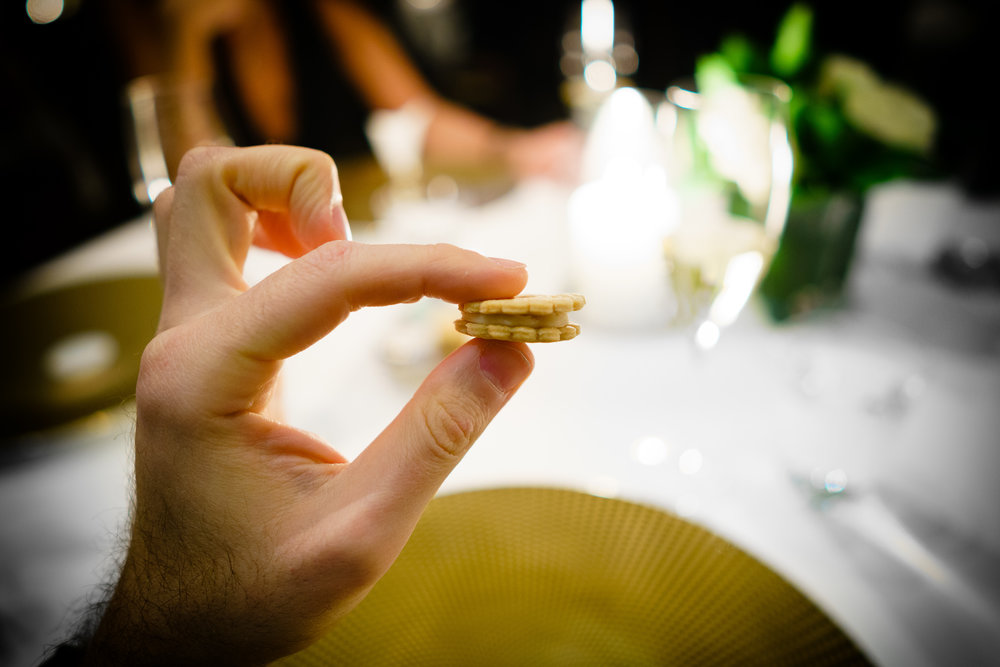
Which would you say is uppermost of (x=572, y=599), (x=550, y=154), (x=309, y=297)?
(x=550, y=154)

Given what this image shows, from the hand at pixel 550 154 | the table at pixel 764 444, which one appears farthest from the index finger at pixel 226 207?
the hand at pixel 550 154

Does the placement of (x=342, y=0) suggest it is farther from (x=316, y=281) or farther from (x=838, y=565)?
(x=838, y=565)

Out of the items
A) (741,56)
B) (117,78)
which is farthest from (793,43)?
(117,78)

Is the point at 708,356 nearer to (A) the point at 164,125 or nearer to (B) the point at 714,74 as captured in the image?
(B) the point at 714,74

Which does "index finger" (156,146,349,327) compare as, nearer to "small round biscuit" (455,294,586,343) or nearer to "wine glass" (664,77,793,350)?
"small round biscuit" (455,294,586,343)

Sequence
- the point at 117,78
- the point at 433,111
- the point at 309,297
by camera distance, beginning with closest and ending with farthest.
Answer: the point at 309,297 < the point at 433,111 < the point at 117,78

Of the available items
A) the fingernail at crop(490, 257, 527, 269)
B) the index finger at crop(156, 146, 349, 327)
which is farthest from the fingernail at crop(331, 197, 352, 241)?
the fingernail at crop(490, 257, 527, 269)

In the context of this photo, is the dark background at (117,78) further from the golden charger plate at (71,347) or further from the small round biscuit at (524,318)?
the golden charger plate at (71,347)
